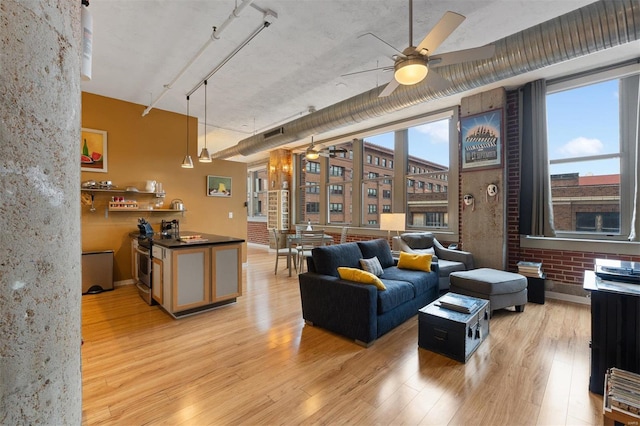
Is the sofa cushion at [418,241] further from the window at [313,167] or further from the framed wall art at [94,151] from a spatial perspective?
the framed wall art at [94,151]

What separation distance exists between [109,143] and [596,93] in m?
7.70

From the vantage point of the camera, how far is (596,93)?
13.5ft

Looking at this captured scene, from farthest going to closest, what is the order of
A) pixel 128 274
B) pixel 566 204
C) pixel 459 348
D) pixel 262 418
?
pixel 128 274
pixel 566 204
pixel 459 348
pixel 262 418

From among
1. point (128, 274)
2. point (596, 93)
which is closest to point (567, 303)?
point (596, 93)

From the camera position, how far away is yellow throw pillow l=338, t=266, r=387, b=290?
2.93 meters

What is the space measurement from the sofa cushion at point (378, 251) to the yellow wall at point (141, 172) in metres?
3.78

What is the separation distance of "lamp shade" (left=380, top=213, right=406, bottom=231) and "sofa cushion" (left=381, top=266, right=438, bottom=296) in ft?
4.41

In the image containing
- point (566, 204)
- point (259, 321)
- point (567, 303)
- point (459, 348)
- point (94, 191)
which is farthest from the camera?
point (94, 191)

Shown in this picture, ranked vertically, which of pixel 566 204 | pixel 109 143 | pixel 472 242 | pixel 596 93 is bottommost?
pixel 472 242

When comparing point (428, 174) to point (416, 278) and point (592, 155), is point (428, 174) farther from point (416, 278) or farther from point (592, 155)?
point (416, 278)

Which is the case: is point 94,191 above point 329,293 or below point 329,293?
above

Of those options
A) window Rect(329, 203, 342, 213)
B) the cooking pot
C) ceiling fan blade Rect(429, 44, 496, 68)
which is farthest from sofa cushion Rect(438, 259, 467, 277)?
the cooking pot

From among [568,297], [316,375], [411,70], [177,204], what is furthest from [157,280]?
[568,297]

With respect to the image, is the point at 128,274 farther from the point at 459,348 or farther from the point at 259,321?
the point at 459,348
